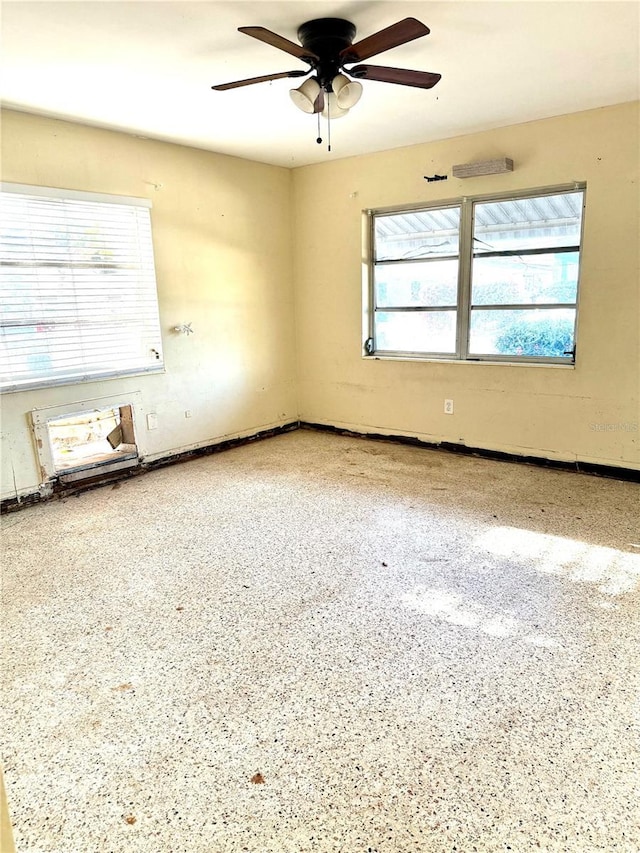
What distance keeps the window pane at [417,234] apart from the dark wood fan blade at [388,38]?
2279 mm

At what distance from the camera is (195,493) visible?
3875 millimetres

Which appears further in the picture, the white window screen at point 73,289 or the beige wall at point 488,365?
the beige wall at point 488,365

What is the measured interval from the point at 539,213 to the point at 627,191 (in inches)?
23.9

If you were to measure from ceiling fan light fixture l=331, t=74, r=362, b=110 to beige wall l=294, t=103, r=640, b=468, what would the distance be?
1994 millimetres

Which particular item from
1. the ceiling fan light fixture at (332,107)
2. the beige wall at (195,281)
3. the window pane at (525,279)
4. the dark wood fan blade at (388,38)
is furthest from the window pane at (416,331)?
the dark wood fan blade at (388,38)

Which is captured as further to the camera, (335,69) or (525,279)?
(525,279)

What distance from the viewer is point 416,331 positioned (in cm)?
484

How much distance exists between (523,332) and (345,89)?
8.15 ft

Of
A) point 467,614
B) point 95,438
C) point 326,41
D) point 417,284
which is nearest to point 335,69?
point 326,41

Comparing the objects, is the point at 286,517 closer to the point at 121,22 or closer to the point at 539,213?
the point at 121,22

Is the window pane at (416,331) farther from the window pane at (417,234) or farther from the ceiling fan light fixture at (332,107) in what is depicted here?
the ceiling fan light fixture at (332,107)

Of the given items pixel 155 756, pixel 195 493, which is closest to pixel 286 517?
pixel 195 493

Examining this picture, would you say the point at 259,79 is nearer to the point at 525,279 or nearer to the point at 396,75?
the point at 396,75

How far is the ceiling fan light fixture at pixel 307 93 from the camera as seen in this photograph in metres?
2.54
